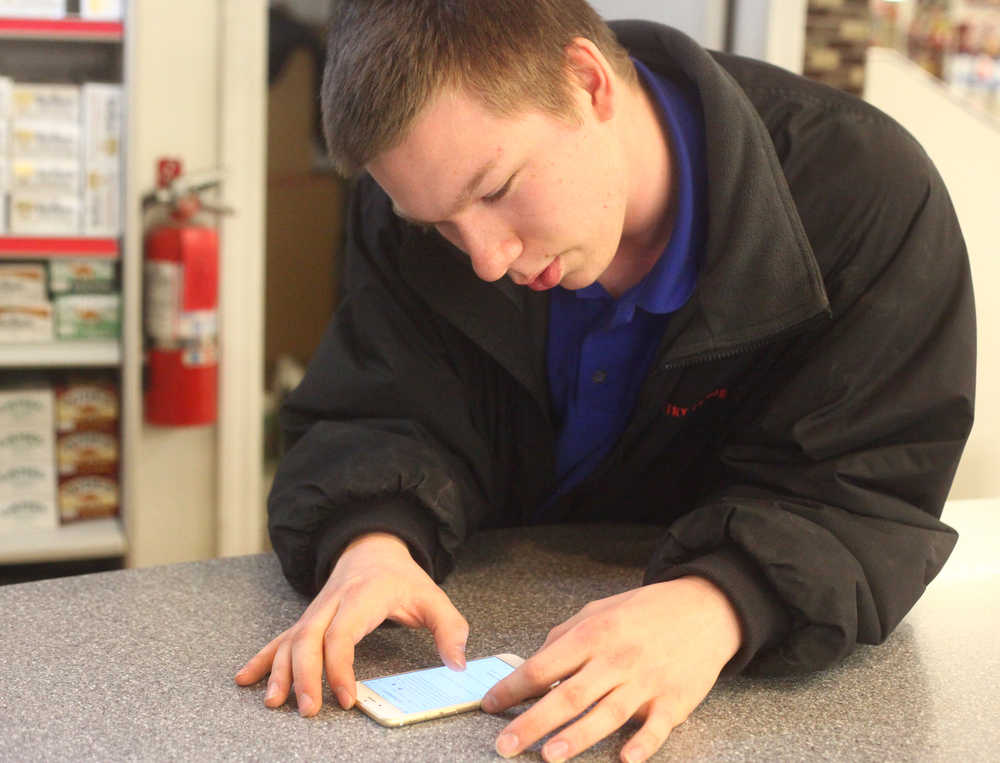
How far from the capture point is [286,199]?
3.71m

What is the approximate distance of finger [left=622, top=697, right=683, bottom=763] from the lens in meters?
0.79

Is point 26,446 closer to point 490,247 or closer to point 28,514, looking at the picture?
point 28,514

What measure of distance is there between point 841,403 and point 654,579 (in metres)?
0.24

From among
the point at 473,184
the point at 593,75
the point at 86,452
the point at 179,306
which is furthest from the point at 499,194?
the point at 86,452

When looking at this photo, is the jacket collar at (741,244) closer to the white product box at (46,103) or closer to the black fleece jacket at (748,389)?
the black fleece jacket at (748,389)

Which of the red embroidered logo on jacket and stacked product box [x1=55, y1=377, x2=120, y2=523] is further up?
the red embroidered logo on jacket

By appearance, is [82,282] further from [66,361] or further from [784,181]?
[784,181]

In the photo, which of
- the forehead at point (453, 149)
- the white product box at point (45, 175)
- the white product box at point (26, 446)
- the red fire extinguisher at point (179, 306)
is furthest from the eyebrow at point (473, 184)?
the white product box at point (26, 446)

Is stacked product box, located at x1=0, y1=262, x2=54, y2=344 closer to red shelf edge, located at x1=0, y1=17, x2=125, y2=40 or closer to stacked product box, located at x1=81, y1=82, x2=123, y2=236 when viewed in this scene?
stacked product box, located at x1=81, y1=82, x2=123, y2=236

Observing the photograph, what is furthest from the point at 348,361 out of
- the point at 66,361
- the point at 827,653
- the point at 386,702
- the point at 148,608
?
the point at 66,361

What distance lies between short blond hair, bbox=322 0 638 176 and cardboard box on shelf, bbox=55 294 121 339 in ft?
5.66

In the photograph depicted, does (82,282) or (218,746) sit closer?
(218,746)

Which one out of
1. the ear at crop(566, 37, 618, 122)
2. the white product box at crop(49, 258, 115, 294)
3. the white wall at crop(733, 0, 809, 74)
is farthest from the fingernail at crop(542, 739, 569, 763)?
the white wall at crop(733, 0, 809, 74)

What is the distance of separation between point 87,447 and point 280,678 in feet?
6.55
